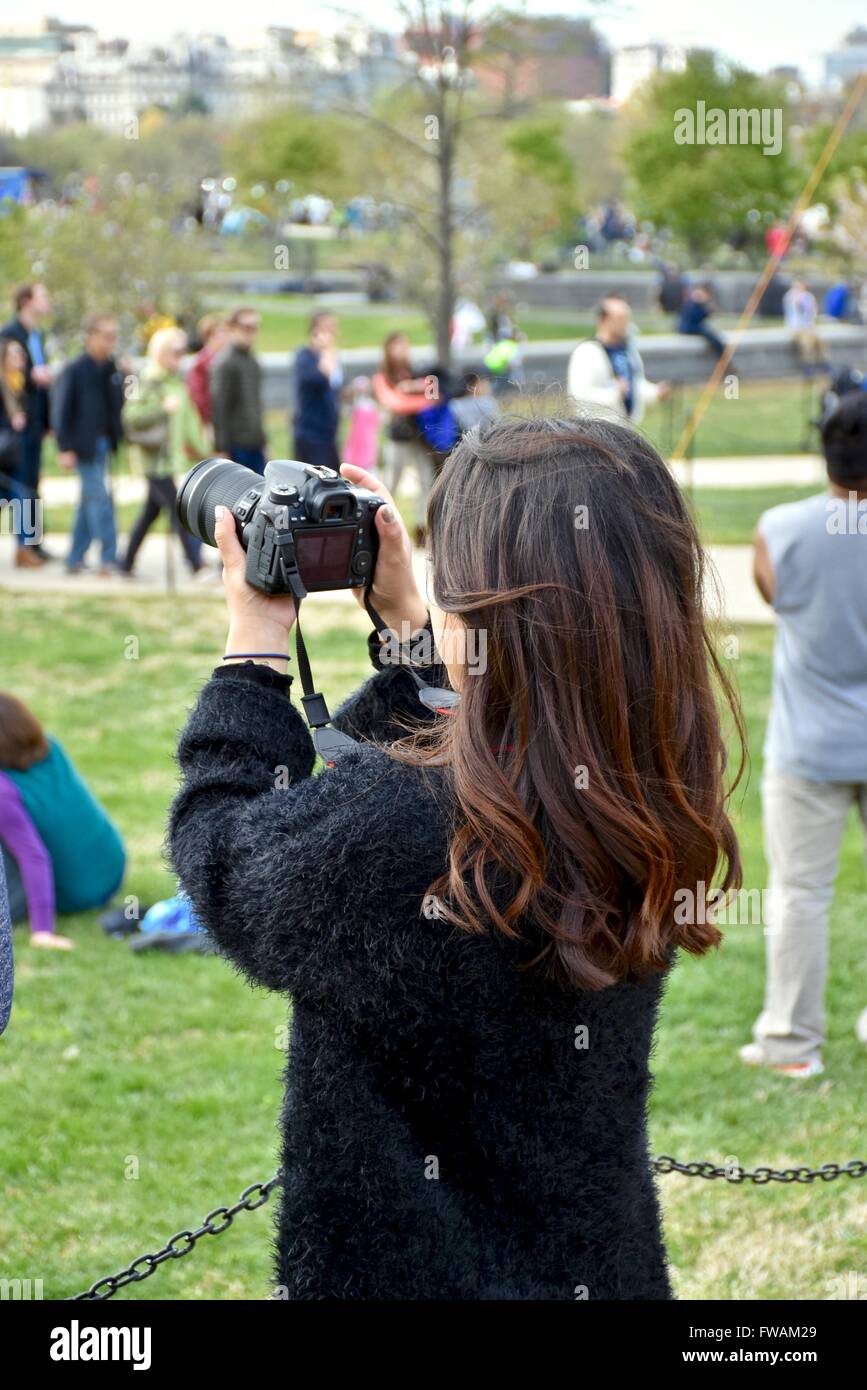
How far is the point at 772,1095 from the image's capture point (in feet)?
14.7

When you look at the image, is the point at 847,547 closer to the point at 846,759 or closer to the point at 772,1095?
the point at 846,759

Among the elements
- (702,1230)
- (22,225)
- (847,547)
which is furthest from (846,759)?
(22,225)

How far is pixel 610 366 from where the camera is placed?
10297mm

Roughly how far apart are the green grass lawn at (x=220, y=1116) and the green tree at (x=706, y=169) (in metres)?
28.2

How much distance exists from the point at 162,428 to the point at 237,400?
23.2 inches

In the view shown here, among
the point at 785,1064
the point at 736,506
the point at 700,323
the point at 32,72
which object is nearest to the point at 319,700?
the point at 785,1064

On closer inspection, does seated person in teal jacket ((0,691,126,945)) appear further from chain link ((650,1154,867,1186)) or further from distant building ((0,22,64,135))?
distant building ((0,22,64,135))

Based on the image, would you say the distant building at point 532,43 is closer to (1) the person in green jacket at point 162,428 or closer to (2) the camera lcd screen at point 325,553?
(1) the person in green jacket at point 162,428

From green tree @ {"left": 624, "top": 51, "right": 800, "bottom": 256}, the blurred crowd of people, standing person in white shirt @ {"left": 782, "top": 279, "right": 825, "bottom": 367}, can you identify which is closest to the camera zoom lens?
the blurred crowd of people

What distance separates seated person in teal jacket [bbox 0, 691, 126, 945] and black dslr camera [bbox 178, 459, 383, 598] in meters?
3.50

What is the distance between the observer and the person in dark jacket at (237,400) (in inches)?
433

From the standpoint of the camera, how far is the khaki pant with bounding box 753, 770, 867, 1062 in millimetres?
4438

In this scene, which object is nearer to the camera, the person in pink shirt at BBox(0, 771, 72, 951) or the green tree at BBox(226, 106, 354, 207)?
the person in pink shirt at BBox(0, 771, 72, 951)

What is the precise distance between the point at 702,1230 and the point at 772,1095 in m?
0.75
